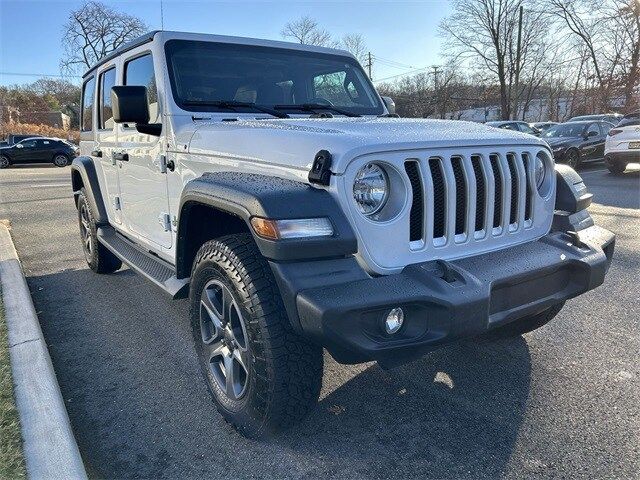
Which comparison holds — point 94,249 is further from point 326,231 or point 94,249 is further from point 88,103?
point 326,231

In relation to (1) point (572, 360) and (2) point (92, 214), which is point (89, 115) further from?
(1) point (572, 360)

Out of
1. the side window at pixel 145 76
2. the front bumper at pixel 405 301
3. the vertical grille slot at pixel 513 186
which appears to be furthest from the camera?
the side window at pixel 145 76

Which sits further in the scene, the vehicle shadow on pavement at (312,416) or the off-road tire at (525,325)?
the off-road tire at (525,325)

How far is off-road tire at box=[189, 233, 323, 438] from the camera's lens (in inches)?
81.7

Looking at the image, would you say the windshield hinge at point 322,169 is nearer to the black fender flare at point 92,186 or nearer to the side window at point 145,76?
the side window at point 145,76

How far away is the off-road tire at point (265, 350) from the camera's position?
6.81 ft

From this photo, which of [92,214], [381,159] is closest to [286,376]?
[381,159]

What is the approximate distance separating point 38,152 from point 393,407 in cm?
2530

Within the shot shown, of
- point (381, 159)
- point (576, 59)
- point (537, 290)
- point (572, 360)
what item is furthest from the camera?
point (576, 59)

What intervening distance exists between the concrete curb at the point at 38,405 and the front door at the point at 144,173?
1.02 meters

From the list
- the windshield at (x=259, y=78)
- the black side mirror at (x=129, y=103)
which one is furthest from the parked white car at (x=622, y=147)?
the black side mirror at (x=129, y=103)

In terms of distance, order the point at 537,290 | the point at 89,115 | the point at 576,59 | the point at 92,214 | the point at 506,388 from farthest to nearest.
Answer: the point at 576,59 < the point at 89,115 < the point at 92,214 < the point at 506,388 < the point at 537,290

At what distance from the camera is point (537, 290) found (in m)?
2.32

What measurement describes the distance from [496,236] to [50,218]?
8.85 meters
